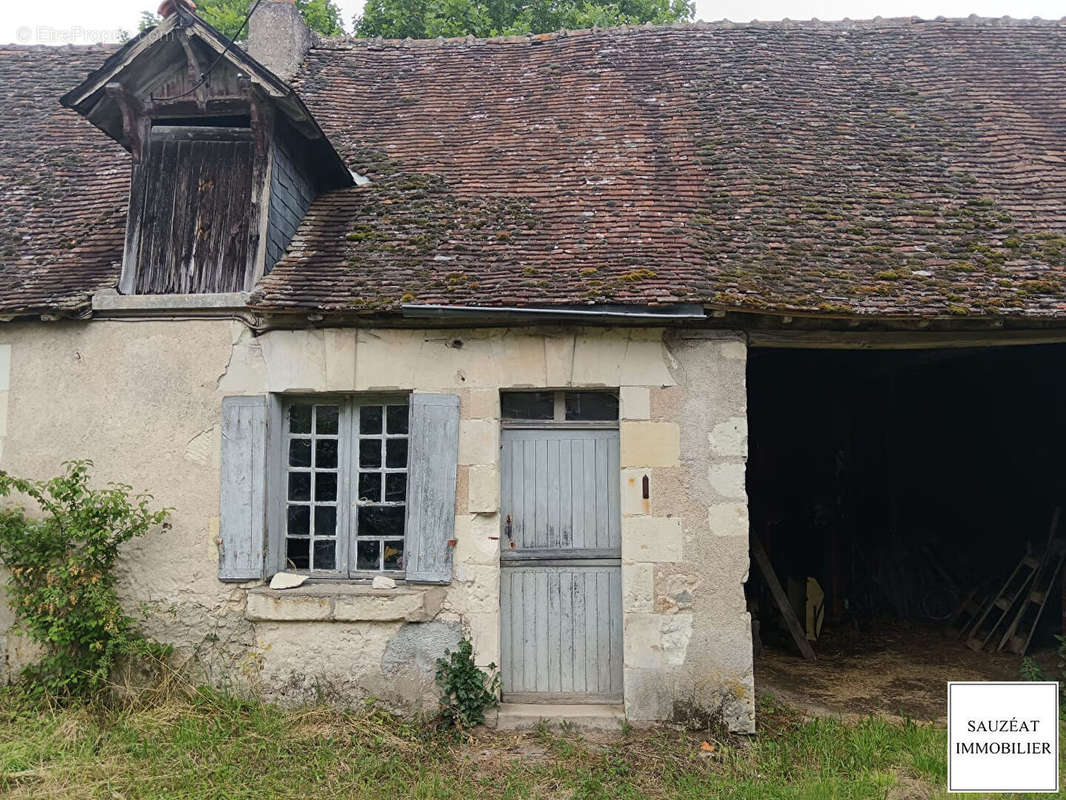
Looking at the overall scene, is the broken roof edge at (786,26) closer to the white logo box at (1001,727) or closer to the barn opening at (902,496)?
the barn opening at (902,496)

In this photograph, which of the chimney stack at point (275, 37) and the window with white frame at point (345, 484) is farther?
the chimney stack at point (275, 37)

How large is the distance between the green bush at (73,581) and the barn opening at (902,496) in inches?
203

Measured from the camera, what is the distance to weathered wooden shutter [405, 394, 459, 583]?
5.27 m

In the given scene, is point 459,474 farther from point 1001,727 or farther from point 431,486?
point 1001,727

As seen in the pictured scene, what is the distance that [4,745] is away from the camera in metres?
4.52

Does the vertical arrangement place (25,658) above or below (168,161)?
below

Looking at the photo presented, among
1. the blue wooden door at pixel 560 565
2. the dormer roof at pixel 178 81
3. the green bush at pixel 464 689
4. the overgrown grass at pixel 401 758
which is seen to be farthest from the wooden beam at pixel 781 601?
the dormer roof at pixel 178 81

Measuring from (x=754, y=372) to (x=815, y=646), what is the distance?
2.86 metres

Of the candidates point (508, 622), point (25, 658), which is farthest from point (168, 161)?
point (508, 622)

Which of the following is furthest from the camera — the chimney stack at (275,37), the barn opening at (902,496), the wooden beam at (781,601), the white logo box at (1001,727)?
the chimney stack at (275,37)

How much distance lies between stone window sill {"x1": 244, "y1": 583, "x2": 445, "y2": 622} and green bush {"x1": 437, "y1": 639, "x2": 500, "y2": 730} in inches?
12.9

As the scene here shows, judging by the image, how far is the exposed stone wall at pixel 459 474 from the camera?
5.19 m

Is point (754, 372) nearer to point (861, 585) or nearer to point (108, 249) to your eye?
point (861, 585)

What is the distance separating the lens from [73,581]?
16.5 ft
